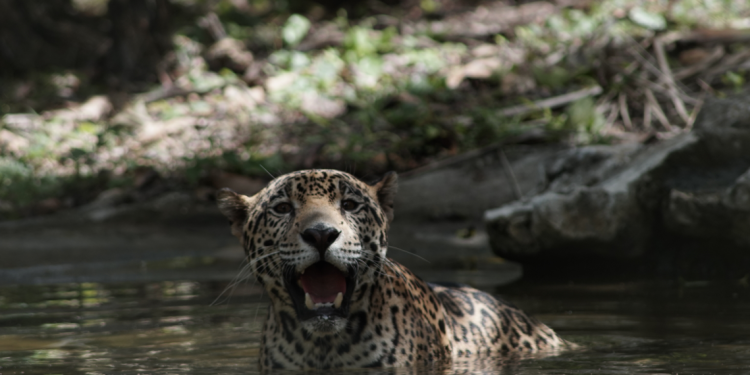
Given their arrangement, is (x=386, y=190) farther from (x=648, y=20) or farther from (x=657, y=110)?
(x=648, y=20)

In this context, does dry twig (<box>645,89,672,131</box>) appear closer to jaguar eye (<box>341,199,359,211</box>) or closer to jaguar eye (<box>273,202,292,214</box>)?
jaguar eye (<box>341,199,359,211</box>)

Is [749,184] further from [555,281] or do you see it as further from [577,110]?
[577,110]

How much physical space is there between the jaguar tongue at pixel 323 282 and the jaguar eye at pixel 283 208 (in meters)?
0.37

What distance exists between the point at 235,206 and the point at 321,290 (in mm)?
864

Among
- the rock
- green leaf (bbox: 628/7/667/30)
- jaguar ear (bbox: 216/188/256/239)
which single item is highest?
green leaf (bbox: 628/7/667/30)

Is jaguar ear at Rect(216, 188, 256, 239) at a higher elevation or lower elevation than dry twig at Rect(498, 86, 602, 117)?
lower

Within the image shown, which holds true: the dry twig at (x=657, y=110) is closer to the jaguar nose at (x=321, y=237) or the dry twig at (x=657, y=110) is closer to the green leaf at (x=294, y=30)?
the jaguar nose at (x=321, y=237)

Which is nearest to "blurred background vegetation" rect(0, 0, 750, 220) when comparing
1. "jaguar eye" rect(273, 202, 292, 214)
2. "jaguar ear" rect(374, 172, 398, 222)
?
"jaguar ear" rect(374, 172, 398, 222)

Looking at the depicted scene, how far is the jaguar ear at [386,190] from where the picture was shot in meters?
4.95

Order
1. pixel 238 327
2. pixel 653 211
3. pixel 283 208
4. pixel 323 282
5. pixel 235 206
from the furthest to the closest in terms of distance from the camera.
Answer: pixel 653 211 < pixel 238 327 < pixel 235 206 < pixel 283 208 < pixel 323 282

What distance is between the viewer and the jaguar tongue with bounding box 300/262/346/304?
14.3 feet

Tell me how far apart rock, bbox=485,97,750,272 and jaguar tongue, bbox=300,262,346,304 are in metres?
3.82

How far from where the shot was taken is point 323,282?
4.39 meters

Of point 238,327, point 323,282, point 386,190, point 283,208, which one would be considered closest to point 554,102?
point 238,327
